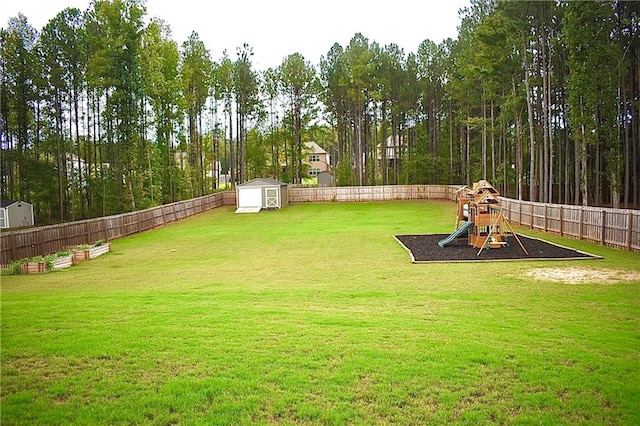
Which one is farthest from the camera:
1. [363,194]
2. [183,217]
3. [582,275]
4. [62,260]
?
[363,194]

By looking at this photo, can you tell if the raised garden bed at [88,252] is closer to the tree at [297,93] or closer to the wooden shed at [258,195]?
the wooden shed at [258,195]

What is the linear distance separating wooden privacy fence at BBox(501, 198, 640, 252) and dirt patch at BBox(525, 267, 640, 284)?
4.30m

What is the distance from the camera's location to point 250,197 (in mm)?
37625

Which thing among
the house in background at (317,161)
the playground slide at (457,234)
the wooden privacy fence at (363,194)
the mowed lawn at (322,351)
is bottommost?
the mowed lawn at (322,351)

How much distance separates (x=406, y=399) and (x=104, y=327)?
438cm

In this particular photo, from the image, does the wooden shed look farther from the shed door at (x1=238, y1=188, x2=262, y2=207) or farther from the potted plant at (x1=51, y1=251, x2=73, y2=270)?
the potted plant at (x1=51, y1=251, x2=73, y2=270)

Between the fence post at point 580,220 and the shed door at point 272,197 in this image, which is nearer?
the fence post at point 580,220

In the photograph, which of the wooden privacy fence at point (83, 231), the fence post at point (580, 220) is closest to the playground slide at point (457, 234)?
the fence post at point (580, 220)

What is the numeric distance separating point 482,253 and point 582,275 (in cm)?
424

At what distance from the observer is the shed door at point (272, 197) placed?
37844 millimetres

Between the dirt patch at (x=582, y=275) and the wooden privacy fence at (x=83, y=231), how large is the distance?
14.9 m

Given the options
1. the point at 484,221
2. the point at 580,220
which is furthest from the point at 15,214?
the point at 580,220

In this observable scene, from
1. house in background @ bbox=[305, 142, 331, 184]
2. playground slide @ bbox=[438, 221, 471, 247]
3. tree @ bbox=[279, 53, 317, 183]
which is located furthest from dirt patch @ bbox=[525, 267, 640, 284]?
house in background @ bbox=[305, 142, 331, 184]

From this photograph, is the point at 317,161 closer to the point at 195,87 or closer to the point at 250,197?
the point at 195,87
